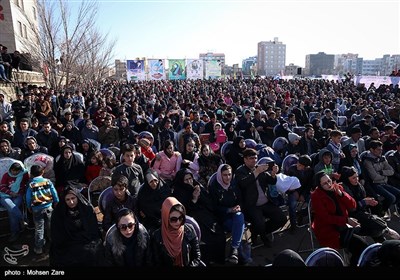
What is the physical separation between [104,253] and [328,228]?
111 inches

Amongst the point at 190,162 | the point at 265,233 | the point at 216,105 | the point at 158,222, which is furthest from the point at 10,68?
the point at 265,233

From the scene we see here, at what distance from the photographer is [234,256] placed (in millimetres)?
3967

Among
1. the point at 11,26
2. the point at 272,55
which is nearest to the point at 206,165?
the point at 11,26

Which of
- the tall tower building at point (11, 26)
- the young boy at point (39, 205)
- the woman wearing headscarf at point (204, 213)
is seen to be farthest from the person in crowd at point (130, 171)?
the tall tower building at point (11, 26)

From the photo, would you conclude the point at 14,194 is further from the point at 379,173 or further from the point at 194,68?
the point at 194,68

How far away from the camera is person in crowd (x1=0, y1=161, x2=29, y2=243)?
4.53 meters

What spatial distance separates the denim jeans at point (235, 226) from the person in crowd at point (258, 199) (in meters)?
0.33

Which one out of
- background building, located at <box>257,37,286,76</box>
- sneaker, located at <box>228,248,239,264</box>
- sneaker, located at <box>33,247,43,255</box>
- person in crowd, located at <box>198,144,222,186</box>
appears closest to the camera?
sneaker, located at <box>228,248,239,264</box>

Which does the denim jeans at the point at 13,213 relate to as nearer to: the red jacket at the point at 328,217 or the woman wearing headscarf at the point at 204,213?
the woman wearing headscarf at the point at 204,213

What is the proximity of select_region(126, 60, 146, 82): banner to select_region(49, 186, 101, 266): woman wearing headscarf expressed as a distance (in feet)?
116

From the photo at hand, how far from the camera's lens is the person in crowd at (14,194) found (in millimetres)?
4531

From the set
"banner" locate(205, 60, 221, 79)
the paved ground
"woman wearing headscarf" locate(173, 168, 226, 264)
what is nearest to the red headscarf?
"woman wearing headscarf" locate(173, 168, 226, 264)

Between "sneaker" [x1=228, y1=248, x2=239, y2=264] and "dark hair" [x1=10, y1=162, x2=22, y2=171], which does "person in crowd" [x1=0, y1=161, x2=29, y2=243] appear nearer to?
"dark hair" [x1=10, y1=162, x2=22, y2=171]

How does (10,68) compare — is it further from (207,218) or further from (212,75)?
(212,75)
